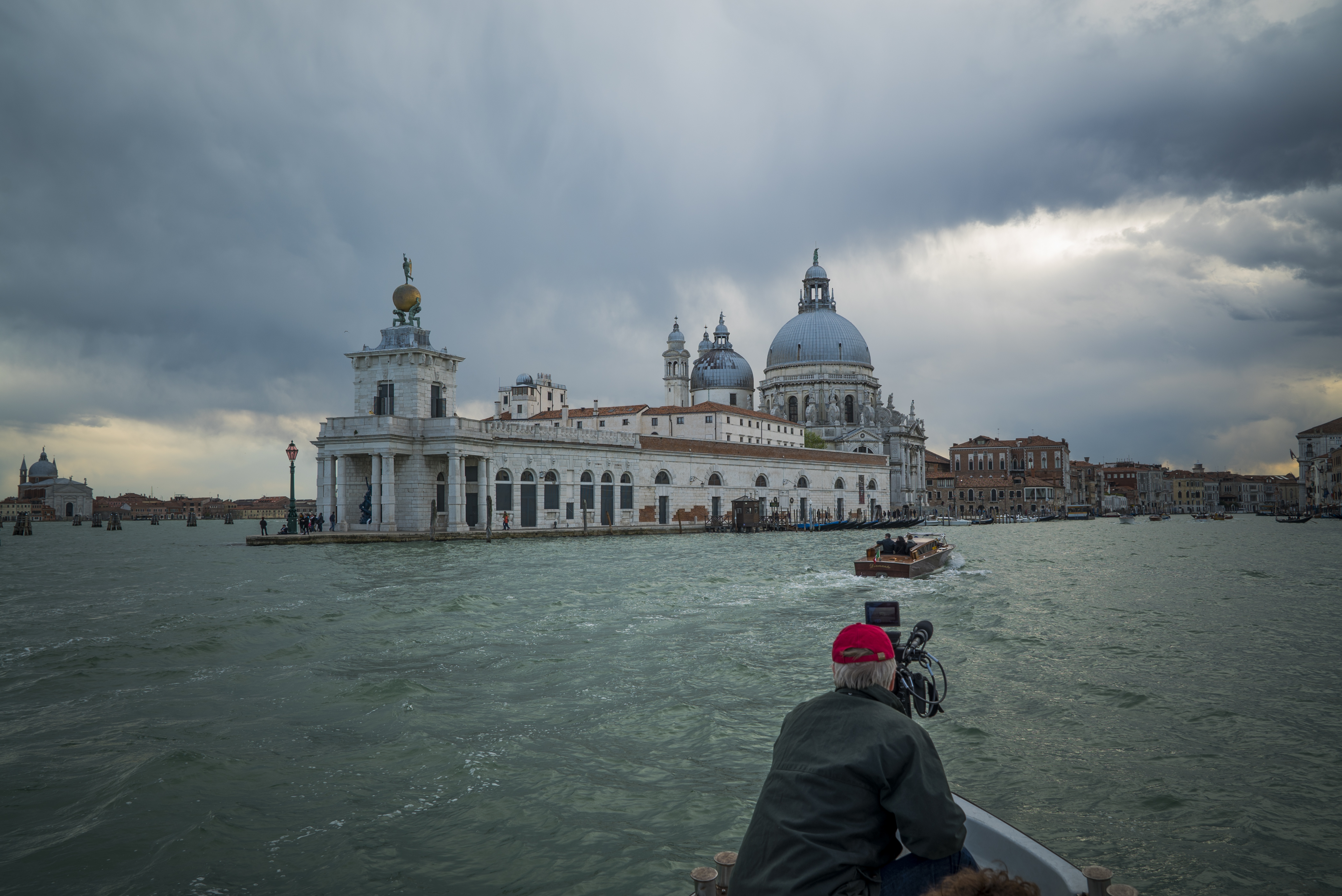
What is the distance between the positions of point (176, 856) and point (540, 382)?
85.7m

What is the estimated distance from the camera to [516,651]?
456 inches

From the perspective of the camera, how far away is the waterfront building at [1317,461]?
97.6m

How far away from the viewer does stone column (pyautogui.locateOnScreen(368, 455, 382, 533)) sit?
125 feet

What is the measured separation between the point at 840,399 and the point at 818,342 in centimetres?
664

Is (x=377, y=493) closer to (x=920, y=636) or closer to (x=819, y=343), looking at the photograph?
(x=920, y=636)

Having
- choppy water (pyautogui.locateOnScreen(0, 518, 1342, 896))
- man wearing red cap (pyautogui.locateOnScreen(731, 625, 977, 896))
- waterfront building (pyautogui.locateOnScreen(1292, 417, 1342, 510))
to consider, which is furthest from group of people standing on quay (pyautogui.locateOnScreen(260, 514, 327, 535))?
waterfront building (pyautogui.locateOnScreen(1292, 417, 1342, 510))

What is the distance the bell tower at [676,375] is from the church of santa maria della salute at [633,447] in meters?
0.13

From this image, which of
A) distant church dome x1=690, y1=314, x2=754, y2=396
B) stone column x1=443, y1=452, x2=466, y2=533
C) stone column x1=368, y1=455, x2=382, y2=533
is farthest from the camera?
distant church dome x1=690, y1=314, x2=754, y2=396

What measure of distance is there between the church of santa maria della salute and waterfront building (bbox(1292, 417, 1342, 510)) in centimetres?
5038

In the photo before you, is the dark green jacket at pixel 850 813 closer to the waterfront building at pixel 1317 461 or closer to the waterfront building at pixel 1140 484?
the waterfront building at pixel 1317 461

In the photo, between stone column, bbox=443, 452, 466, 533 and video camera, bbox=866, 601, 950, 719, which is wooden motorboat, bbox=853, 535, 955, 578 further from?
stone column, bbox=443, 452, 466, 533

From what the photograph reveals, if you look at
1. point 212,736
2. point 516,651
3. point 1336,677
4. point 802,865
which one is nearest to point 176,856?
point 212,736

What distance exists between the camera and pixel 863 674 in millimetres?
3188

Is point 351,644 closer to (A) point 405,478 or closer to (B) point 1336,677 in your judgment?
(B) point 1336,677
